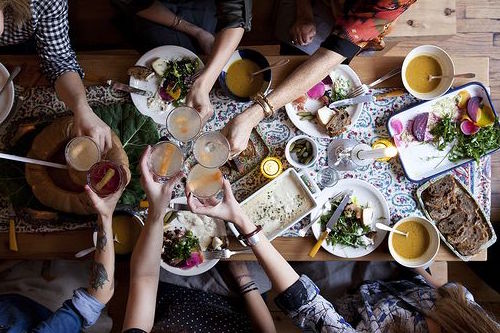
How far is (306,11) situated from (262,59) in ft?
1.74

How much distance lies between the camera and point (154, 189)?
165cm

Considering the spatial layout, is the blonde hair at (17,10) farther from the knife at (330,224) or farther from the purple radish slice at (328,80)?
the knife at (330,224)

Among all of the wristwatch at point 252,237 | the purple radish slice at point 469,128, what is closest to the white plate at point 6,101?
the wristwatch at point 252,237

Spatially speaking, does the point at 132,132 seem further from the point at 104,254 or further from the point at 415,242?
the point at 415,242

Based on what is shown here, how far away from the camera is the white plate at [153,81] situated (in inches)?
72.4

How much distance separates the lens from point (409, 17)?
2.47m

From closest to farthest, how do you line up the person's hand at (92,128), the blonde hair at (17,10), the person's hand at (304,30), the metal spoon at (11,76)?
the blonde hair at (17,10) < the person's hand at (92,128) < the metal spoon at (11,76) < the person's hand at (304,30)

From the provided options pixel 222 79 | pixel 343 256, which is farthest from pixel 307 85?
pixel 343 256

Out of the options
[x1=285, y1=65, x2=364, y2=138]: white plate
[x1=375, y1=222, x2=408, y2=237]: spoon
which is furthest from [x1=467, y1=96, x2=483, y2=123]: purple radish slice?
[x1=375, y1=222, x2=408, y2=237]: spoon

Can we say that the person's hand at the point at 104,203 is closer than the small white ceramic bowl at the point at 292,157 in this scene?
Yes

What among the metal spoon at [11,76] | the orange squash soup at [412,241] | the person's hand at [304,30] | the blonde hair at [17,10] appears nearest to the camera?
the blonde hair at [17,10]

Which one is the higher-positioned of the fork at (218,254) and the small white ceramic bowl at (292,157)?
the small white ceramic bowl at (292,157)

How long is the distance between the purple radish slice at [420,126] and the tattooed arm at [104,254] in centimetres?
120

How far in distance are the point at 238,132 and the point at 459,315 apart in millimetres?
1035
